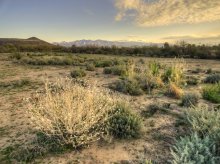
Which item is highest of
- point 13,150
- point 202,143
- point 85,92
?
point 85,92

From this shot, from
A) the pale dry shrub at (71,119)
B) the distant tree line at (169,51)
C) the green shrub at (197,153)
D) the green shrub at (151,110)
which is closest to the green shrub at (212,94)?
the green shrub at (151,110)

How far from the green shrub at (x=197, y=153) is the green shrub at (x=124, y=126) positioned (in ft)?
4.12

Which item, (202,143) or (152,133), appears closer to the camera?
(202,143)

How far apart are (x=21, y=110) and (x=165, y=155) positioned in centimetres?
505

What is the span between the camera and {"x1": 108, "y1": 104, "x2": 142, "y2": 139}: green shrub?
619 cm

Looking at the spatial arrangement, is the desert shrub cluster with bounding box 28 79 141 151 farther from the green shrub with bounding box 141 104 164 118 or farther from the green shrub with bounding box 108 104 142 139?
the green shrub with bounding box 141 104 164 118

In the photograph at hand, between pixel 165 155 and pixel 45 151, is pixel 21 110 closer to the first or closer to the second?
pixel 45 151

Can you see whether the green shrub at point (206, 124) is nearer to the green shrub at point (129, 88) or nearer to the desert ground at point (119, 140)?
the desert ground at point (119, 140)

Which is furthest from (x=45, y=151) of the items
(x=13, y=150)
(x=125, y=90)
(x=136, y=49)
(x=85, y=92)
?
(x=136, y=49)

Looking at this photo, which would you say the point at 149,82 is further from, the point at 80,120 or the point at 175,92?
the point at 80,120

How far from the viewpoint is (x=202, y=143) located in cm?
522

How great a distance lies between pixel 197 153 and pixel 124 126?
1.99 m

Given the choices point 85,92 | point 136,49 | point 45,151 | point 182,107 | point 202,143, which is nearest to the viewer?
point 202,143

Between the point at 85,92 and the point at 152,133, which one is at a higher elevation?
the point at 85,92
